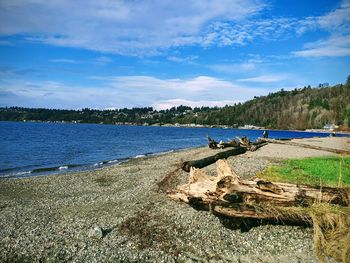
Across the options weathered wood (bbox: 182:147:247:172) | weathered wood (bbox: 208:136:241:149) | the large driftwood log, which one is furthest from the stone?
weathered wood (bbox: 208:136:241:149)

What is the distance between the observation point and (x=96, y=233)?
11.5 m

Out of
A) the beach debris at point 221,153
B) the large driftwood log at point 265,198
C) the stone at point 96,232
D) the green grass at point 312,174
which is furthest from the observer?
the beach debris at point 221,153

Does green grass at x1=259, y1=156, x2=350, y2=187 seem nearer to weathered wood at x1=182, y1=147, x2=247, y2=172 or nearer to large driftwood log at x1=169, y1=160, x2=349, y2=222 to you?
weathered wood at x1=182, y1=147, x2=247, y2=172

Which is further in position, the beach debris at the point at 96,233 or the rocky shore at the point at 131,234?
the beach debris at the point at 96,233

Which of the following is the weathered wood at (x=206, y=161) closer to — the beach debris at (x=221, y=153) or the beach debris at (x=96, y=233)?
the beach debris at (x=221, y=153)

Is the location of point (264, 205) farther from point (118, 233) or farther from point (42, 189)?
point (42, 189)

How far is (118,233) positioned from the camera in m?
11.8

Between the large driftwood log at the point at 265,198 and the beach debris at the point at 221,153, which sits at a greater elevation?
the large driftwood log at the point at 265,198

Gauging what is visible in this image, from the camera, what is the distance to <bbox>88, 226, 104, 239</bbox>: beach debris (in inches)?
451

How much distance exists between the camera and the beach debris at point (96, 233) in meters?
11.5

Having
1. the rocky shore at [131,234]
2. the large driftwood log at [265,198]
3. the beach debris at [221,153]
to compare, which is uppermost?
the large driftwood log at [265,198]

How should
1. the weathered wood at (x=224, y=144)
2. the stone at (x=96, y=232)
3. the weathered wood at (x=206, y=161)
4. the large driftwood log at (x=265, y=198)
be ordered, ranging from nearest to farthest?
the large driftwood log at (x=265, y=198) → the stone at (x=96, y=232) → the weathered wood at (x=206, y=161) → the weathered wood at (x=224, y=144)

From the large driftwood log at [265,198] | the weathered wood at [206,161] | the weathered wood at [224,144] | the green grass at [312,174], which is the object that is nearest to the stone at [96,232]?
the large driftwood log at [265,198]

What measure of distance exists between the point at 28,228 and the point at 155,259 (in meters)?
6.37
